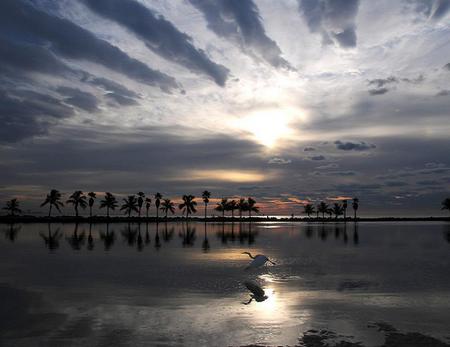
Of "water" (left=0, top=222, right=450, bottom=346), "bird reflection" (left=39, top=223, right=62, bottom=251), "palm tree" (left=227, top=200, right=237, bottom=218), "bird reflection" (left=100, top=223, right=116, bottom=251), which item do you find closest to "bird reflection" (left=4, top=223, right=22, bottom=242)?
"bird reflection" (left=39, top=223, right=62, bottom=251)

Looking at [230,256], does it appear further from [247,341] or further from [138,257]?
[247,341]

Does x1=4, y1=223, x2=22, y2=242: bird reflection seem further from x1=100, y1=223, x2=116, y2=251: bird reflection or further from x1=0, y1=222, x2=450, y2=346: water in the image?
x1=0, y1=222, x2=450, y2=346: water

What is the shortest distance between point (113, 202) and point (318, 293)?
146 m

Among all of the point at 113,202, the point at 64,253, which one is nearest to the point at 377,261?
the point at 64,253

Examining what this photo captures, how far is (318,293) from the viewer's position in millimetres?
17781

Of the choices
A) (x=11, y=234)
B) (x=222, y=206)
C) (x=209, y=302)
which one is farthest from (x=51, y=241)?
(x=222, y=206)

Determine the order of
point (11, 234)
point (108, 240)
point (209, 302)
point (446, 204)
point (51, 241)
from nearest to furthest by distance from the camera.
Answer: point (209, 302) < point (51, 241) < point (108, 240) < point (11, 234) < point (446, 204)

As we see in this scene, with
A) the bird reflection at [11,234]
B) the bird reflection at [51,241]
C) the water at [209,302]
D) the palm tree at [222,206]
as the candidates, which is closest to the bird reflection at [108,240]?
the bird reflection at [51,241]

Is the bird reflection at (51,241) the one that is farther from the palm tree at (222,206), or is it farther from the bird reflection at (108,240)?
the palm tree at (222,206)

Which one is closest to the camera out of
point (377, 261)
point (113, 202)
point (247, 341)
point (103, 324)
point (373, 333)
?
point (247, 341)

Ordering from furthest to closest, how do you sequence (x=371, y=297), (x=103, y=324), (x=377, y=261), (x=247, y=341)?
(x=377, y=261) < (x=371, y=297) < (x=103, y=324) < (x=247, y=341)

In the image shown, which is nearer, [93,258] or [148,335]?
[148,335]

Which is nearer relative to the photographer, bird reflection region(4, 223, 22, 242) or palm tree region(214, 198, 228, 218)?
bird reflection region(4, 223, 22, 242)

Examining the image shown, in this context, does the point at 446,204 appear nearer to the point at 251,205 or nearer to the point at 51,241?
the point at 251,205
